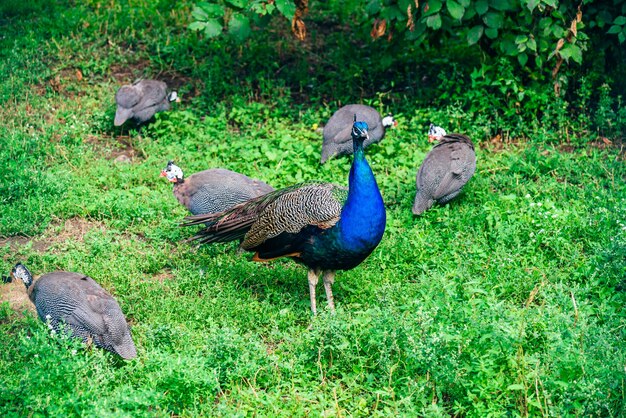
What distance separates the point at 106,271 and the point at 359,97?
389 centimetres

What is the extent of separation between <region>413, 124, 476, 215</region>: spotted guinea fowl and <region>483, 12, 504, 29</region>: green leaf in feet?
4.70

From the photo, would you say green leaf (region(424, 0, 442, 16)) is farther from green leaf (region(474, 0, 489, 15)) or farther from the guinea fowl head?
the guinea fowl head

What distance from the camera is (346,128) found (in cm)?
811

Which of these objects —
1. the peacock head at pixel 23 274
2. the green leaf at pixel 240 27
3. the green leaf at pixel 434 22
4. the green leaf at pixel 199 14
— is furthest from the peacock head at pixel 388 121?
the peacock head at pixel 23 274

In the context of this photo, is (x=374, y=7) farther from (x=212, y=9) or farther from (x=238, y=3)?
(x=212, y=9)

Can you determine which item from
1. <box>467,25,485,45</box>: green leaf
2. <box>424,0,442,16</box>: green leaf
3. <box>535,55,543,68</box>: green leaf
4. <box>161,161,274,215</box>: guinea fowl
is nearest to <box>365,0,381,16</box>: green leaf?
<box>424,0,442,16</box>: green leaf

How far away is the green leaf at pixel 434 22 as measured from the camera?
799cm

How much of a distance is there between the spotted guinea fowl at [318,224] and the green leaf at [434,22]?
234 centimetres

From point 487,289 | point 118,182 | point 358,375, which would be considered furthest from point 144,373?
point 118,182

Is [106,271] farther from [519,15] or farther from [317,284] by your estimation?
[519,15]

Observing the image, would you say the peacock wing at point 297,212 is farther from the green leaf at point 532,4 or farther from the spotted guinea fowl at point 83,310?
the green leaf at point 532,4

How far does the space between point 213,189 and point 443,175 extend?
1.93 m

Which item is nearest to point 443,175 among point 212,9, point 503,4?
point 503,4

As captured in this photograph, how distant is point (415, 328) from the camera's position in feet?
16.6
